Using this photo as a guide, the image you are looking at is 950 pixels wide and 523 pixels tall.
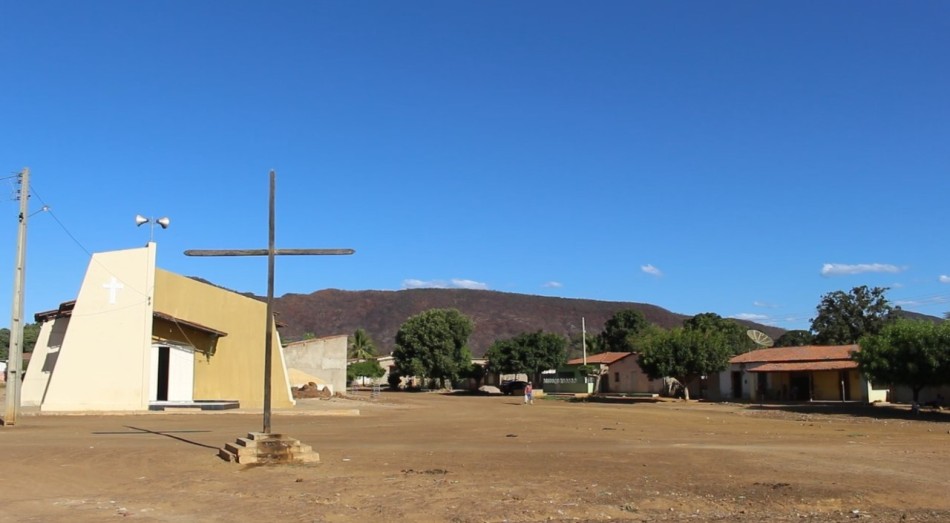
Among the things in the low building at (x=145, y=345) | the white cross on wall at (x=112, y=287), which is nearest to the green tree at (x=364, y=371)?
the low building at (x=145, y=345)

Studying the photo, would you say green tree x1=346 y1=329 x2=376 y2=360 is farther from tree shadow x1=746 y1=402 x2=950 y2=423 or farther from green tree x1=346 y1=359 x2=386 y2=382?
tree shadow x1=746 y1=402 x2=950 y2=423

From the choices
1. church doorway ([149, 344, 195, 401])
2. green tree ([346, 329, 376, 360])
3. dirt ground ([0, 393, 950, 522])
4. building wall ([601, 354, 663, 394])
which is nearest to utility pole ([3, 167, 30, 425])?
dirt ground ([0, 393, 950, 522])

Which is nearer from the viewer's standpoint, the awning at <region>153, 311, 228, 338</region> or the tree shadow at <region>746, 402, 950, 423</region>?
the awning at <region>153, 311, 228, 338</region>

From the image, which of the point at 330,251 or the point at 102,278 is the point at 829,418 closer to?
the point at 330,251

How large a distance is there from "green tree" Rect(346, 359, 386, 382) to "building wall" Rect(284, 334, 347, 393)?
38615mm

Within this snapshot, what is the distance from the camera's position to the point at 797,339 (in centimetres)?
10856

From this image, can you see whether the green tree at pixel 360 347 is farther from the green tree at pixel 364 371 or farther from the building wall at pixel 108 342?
the building wall at pixel 108 342

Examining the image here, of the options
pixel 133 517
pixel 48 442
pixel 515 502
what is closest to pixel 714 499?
pixel 515 502

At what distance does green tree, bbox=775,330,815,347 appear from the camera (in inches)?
3942

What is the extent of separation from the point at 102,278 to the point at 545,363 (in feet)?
193

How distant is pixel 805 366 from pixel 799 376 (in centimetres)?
314

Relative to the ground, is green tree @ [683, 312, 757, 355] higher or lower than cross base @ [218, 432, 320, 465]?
higher

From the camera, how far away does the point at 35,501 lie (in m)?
11.0

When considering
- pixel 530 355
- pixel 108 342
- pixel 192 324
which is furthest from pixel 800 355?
pixel 108 342
